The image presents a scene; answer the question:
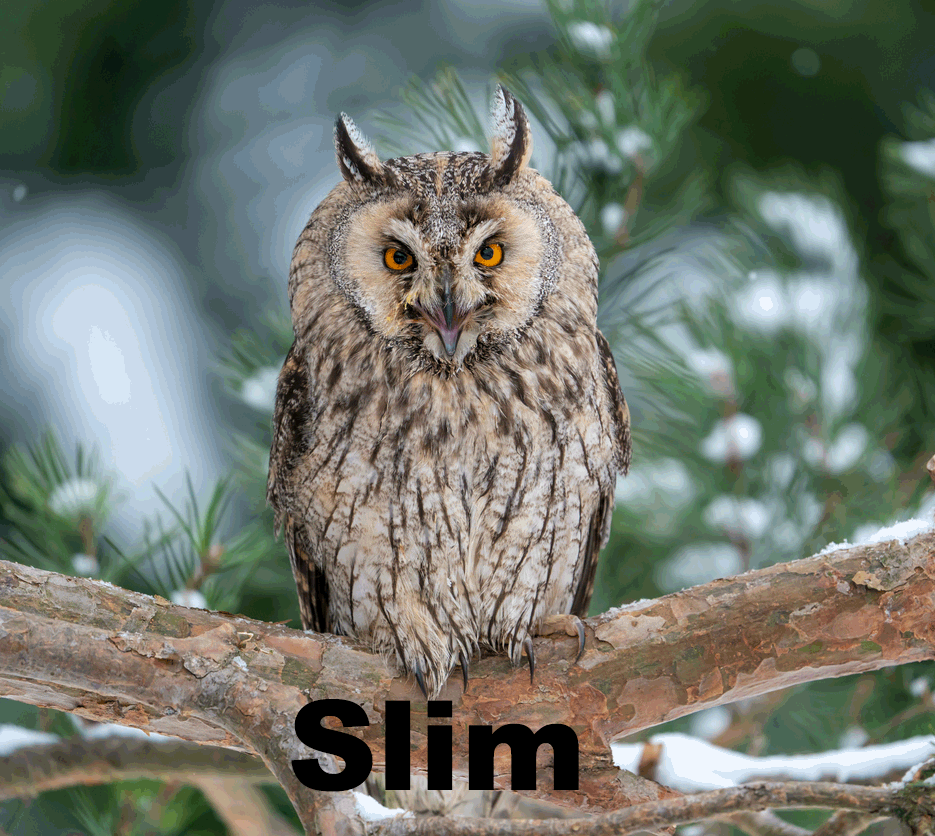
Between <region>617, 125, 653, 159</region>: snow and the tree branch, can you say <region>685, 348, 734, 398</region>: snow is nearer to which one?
<region>617, 125, 653, 159</region>: snow

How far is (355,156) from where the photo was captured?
1260 mm

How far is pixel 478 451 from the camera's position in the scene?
4.23 feet

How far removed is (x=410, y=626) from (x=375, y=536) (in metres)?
0.14

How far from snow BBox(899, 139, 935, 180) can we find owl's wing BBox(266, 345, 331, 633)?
1210mm

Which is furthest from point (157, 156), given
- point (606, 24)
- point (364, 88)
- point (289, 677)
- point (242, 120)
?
point (289, 677)

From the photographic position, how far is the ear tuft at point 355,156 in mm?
1253

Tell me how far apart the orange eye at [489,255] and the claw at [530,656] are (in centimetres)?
52

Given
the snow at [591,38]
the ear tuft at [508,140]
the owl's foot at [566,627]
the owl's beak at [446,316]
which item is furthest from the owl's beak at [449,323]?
the snow at [591,38]

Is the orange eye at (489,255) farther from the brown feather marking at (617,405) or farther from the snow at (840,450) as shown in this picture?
the snow at (840,450)

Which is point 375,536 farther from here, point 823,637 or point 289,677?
point 823,637

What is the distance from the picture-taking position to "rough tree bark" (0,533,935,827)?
1.10 meters

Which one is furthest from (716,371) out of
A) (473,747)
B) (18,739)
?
(18,739)

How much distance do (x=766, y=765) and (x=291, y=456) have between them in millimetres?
891

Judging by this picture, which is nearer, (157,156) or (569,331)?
(569,331)
